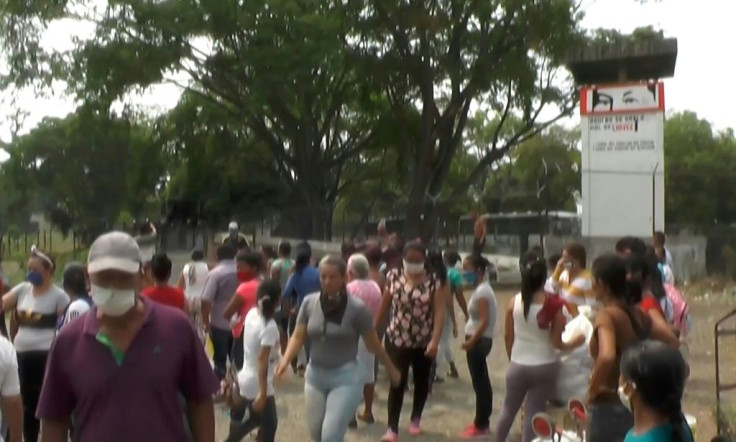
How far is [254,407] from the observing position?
7.33m

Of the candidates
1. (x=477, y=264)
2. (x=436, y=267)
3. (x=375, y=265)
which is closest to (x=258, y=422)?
(x=436, y=267)

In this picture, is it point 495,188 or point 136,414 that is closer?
point 136,414

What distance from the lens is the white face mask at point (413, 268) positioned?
8.65 m

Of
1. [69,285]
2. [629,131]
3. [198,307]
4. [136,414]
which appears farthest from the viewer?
[629,131]

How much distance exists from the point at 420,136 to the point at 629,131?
1399cm

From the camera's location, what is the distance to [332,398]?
23.3 feet

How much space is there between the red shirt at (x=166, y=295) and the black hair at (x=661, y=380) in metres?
5.42

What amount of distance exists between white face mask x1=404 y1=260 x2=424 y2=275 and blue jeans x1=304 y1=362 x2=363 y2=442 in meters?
1.59

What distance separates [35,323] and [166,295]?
4.18 feet

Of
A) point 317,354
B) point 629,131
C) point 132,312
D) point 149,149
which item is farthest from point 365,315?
point 149,149

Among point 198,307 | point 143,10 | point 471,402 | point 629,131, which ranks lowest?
point 471,402

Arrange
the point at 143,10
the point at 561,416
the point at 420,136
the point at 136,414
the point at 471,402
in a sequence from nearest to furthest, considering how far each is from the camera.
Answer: the point at 136,414 → the point at 561,416 → the point at 471,402 → the point at 143,10 → the point at 420,136

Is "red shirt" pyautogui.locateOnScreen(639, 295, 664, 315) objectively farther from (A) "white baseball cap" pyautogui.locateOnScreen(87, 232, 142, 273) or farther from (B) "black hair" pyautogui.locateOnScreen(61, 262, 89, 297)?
(B) "black hair" pyautogui.locateOnScreen(61, 262, 89, 297)

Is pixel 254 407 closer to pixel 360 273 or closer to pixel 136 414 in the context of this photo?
pixel 360 273
